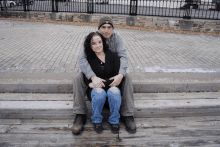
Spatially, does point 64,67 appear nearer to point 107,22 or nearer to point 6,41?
point 107,22

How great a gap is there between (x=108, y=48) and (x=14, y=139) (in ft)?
5.73

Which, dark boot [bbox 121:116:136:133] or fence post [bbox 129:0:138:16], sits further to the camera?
fence post [bbox 129:0:138:16]

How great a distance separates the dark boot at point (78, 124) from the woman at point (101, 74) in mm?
160

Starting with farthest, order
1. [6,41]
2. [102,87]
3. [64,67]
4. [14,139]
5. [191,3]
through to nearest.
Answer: [191,3], [6,41], [64,67], [102,87], [14,139]

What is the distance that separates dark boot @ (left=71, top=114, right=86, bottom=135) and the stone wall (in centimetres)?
860

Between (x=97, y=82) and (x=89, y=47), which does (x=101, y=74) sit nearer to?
(x=97, y=82)

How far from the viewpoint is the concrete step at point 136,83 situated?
3.07 metres

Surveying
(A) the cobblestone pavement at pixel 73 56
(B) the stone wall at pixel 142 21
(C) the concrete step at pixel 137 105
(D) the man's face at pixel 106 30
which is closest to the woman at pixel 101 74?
(D) the man's face at pixel 106 30

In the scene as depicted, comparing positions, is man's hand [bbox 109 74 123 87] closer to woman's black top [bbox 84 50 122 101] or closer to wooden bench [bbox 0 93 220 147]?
woman's black top [bbox 84 50 122 101]

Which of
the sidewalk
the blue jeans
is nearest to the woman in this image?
the blue jeans

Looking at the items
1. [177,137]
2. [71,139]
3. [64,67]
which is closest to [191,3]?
[64,67]

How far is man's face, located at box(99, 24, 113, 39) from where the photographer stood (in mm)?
2757

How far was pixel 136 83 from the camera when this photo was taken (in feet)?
10.5

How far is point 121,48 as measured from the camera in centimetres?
290
